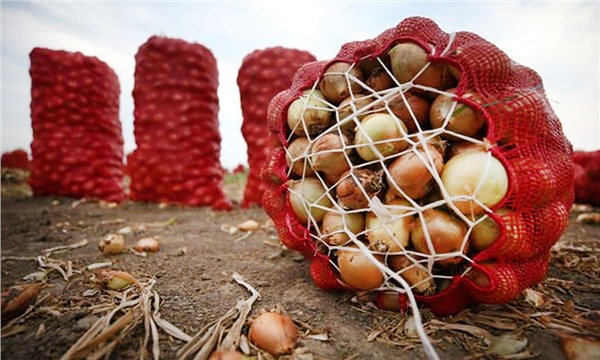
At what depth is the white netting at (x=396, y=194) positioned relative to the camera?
2.98 feet

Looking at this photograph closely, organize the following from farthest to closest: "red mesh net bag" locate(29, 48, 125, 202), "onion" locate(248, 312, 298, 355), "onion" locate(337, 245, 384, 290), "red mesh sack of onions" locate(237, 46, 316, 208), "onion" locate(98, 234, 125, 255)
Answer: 1. "red mesh net bag" locate(29, 48, 125, 202)
2. "red mesh sack of onions" locate(237, 46, 316, 208)
3. "onion" locate(98, 234, 125, 255)
4. "onion" locate(337, 245, 384, 290)
5. "onion" locate(248, 312, 298, 355)

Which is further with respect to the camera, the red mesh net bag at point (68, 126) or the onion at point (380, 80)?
the red mesh net bag at point (68, 126)

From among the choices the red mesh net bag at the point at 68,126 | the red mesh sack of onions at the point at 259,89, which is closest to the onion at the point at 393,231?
the red mesh sack of onions at the point at 259,89

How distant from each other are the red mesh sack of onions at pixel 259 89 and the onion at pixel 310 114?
2.05m

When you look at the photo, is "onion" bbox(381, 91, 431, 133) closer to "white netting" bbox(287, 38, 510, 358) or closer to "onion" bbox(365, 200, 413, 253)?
"white netting" bbox(287, 38, 510, 358)

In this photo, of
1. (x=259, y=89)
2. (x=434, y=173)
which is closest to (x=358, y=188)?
(x=434, y=173)

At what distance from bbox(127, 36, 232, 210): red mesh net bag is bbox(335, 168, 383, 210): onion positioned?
97.8 inches

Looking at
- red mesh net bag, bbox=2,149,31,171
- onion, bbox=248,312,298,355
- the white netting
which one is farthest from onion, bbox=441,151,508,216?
red mesh net bag, bbox=2,149,31,171

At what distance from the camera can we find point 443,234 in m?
0.90

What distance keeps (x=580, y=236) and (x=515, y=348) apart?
1.60m

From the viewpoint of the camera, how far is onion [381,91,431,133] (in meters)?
1.02

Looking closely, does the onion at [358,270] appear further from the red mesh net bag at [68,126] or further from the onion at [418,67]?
the red mesh net bag at [68,126]

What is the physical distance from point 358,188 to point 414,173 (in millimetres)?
162

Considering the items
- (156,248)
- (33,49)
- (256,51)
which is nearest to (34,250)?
(156,248)
